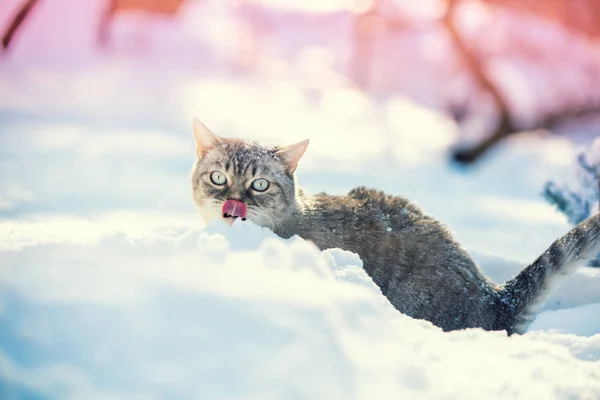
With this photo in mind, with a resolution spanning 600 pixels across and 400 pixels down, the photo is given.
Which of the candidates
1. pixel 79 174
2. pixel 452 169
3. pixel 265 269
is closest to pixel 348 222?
pixel 265 269

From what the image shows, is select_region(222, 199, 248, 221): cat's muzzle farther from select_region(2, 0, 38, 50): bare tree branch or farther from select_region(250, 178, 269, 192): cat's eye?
select_region(2, 0, 38, 50): bare tree branch

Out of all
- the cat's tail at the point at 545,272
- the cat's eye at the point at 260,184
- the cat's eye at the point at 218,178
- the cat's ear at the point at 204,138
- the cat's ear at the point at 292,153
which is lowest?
the cat's tail at the point at 545,272

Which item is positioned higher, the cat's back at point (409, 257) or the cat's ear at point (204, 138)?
the cat's ear at point (204, 138)

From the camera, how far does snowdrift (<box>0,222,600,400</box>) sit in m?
1.13

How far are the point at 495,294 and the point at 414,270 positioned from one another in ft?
0.94

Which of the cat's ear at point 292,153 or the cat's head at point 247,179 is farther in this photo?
the cat's ear at point 292,153

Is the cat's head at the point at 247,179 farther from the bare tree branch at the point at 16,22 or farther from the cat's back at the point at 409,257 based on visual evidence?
the bare tree branch at the point at 16,22

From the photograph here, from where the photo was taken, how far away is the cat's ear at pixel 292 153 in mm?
2045

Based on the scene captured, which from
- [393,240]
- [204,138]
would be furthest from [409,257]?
[204,138]

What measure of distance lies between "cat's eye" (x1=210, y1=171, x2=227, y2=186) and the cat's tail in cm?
100

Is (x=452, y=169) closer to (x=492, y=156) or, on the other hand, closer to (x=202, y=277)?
(x=492, y=156)

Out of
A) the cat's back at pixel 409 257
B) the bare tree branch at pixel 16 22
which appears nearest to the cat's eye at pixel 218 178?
the cat's back at pixel 409 257

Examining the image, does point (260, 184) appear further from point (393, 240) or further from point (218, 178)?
point (393, 240)

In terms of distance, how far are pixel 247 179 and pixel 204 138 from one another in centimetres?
25
